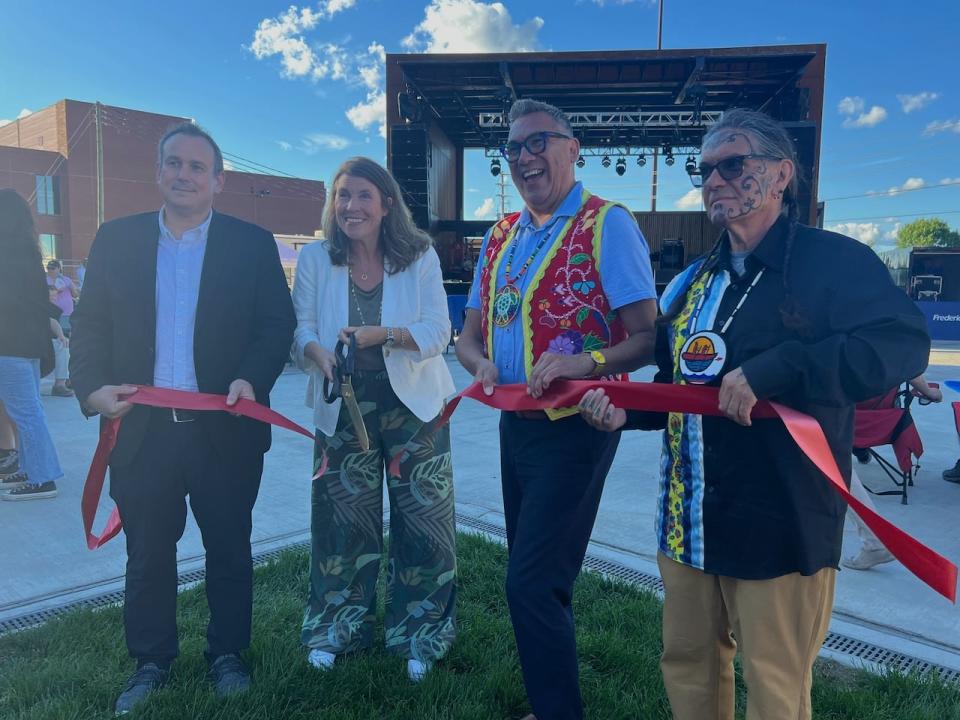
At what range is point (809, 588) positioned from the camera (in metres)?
1.67

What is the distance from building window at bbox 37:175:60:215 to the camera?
4144cm

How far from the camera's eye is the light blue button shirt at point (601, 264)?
2059mm

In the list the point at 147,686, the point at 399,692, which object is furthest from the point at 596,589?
the point at 147,686

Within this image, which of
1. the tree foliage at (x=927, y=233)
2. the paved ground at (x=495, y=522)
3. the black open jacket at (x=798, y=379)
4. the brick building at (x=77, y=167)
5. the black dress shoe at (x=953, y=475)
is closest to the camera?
the black open jacket at (x=798, y=379)

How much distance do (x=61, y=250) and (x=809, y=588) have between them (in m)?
49.7

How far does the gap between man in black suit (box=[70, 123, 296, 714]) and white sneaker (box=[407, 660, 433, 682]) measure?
647 mm

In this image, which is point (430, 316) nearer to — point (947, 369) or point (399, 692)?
point (399, 692)

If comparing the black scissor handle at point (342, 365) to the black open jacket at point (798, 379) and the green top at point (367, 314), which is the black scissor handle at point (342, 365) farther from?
the black open jacket at point (798, 379)

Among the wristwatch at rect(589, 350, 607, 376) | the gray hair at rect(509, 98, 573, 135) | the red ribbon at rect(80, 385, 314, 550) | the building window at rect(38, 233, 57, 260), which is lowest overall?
the red ribbon at rect(80, 385, 314, 550)

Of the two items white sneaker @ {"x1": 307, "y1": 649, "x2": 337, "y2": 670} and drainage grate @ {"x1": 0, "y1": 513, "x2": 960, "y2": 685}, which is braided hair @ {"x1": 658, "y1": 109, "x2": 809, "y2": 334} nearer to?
drainage grate @ {"x1": 0, "y1": 513, "x2": 960, "y2": 685}

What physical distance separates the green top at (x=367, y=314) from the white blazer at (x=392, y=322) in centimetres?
3

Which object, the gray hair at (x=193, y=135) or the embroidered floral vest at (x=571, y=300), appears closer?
the embroidered floral vest at (x=571, y=300)

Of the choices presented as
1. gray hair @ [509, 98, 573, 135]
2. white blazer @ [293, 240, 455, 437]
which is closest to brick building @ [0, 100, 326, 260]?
white blazer @ [293, 240, 455, 437]


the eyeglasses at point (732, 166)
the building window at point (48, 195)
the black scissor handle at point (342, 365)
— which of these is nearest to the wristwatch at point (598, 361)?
the eyeglasses at point (732, 166)
